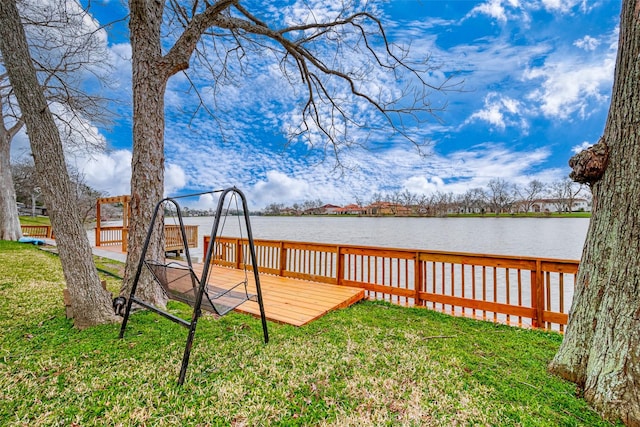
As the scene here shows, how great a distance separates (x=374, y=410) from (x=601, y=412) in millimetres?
1411

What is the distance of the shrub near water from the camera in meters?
1.70

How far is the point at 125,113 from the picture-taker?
250 inches

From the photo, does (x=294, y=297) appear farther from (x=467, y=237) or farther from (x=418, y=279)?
(x=467, y=237)

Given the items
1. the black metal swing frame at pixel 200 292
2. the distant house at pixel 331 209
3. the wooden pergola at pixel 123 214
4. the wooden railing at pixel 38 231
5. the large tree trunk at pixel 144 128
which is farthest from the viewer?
the distant house at pixel 331 209

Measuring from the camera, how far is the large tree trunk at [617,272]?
1.74 m

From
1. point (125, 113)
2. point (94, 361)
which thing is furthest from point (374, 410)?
point (125, 113)

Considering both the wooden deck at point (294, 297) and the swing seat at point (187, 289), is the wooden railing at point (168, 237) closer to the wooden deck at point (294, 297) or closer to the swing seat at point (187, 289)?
the wooden deck at point (294, 297)

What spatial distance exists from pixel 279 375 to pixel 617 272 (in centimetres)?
242

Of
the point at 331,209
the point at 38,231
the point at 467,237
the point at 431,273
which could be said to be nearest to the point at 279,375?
the point at 431,273

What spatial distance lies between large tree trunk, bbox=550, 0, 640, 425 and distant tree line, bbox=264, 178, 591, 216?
18.4 meters

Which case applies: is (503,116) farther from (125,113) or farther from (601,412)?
(125,113)

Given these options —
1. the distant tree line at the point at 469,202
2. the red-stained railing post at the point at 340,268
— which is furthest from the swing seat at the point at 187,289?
the distant tree line at the point at 469,202

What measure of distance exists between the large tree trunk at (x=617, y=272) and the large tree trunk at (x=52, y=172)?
4.14 meters

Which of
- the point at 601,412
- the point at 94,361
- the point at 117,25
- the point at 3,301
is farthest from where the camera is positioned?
the point at 117,25
